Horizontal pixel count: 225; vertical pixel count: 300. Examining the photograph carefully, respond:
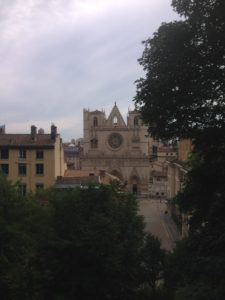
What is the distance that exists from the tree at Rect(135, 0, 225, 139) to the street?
2832cm

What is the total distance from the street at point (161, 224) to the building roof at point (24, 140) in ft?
47.7

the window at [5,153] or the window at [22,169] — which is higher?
the window at [5,153]

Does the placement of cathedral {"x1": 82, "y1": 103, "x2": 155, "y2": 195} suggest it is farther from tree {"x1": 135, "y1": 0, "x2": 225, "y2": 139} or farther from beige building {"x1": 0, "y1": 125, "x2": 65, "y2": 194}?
tree {"x1": 135, "y1": 0, "x2": 225, "y2": 139}

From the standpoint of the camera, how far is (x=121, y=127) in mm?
125875

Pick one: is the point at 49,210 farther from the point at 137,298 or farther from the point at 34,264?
the point at 137,298

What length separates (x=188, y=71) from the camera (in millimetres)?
18344

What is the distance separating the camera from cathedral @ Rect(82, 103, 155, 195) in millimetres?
122438

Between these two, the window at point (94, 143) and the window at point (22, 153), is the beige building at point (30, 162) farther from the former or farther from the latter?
the window at point (94, 143)

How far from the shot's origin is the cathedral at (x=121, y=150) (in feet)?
402

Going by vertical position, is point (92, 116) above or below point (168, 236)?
above

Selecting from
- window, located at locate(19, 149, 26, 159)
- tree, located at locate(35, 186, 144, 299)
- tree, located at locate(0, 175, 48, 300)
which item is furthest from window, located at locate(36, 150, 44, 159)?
tree, located at locate(35, 186, 144, 299)

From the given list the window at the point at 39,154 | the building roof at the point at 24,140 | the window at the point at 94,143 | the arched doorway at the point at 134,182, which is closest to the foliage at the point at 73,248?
the window at the point at 39,154

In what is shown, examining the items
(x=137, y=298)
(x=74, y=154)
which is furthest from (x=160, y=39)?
(x=74, y=154)

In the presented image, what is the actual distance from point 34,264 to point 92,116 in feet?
342
